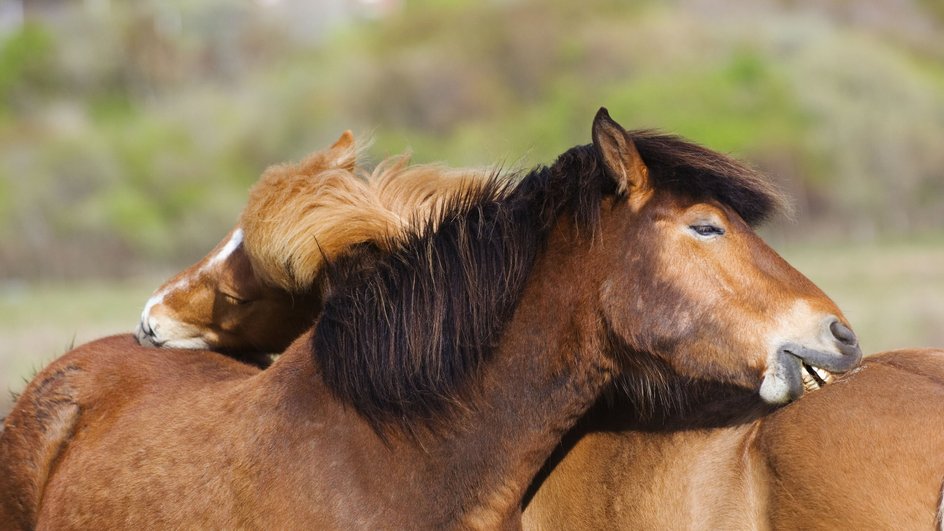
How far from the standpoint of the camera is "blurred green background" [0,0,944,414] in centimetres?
4244

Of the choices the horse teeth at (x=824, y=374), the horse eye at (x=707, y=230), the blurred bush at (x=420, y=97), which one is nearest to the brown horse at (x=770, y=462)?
the horse teeth at (x=824, y=374)

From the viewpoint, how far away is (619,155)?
3818 millimetres

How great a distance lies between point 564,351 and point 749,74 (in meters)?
53.1

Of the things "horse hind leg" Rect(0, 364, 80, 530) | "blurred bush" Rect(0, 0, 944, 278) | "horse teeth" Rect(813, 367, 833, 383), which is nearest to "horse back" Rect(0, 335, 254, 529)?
"horse hind leg" Rect(0, 364, 80, 530)

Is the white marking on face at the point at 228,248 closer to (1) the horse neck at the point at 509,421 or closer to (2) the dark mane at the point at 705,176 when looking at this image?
(1) the horse neck at the point at 509,421

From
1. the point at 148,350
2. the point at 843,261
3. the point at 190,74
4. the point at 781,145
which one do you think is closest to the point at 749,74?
the point at 781,145

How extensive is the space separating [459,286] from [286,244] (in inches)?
38.4

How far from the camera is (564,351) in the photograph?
3.80 m

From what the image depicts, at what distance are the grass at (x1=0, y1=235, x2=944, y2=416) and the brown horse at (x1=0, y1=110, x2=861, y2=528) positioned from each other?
2083 millimetres

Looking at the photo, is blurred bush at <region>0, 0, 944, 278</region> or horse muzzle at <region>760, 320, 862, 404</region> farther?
blurred bush at <region>0, 0, 944, 278</region>

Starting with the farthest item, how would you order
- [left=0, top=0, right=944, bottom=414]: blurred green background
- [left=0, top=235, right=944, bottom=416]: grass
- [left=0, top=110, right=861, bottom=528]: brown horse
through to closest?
[left=0, top=0, right=944, bottom=414]: blurred green background → [left=0, top=235, right=944, bottom=416]: grass → [left=0, top=110, right=861, bottom=528]: brown horse

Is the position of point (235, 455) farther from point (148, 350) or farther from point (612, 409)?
point (612, 409)

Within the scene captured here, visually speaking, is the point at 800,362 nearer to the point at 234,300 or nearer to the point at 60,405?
the point at 234,300

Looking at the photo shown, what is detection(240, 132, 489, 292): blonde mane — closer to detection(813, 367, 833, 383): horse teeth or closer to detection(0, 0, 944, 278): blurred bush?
detection(813, 367, 833, 383): horse teeth
